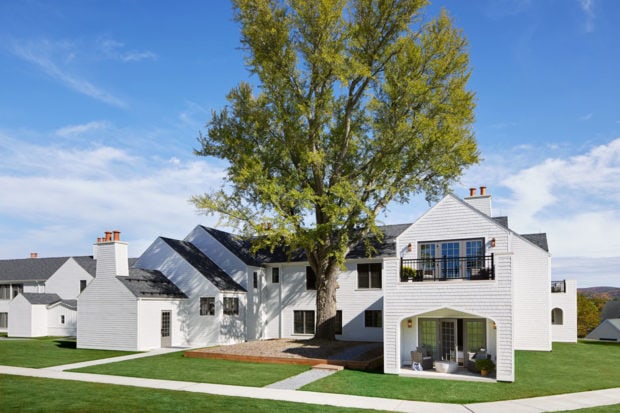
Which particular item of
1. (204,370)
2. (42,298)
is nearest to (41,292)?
(42,298)

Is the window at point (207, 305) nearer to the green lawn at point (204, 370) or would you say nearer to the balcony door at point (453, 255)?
the green lawn at point (204, 370)

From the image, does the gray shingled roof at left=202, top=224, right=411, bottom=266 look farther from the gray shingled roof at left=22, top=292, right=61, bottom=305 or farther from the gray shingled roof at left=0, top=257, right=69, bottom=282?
the gray shingled roof at left=0, top=257, right=69, bottom=282

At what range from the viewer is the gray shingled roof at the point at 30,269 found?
43.7 meters

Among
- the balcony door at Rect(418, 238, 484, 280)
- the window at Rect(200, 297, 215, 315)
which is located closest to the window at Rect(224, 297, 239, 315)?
the window at Rect(200, 297, 215, 315)

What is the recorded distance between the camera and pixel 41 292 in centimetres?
4338

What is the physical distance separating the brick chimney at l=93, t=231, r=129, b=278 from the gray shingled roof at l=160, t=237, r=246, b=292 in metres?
3.85

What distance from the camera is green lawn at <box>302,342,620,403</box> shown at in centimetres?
1517

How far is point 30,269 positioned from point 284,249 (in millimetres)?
25991

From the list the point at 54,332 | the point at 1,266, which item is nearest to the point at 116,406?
the point at 54,332

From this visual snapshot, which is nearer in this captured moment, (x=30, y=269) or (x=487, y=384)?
(x=487, y=384)

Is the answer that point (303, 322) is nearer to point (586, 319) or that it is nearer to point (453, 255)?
point (453, 255)

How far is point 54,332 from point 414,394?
32386 millimetres

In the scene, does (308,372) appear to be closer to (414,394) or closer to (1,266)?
(414,394)

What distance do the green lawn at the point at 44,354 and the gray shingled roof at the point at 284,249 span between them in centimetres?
1007
